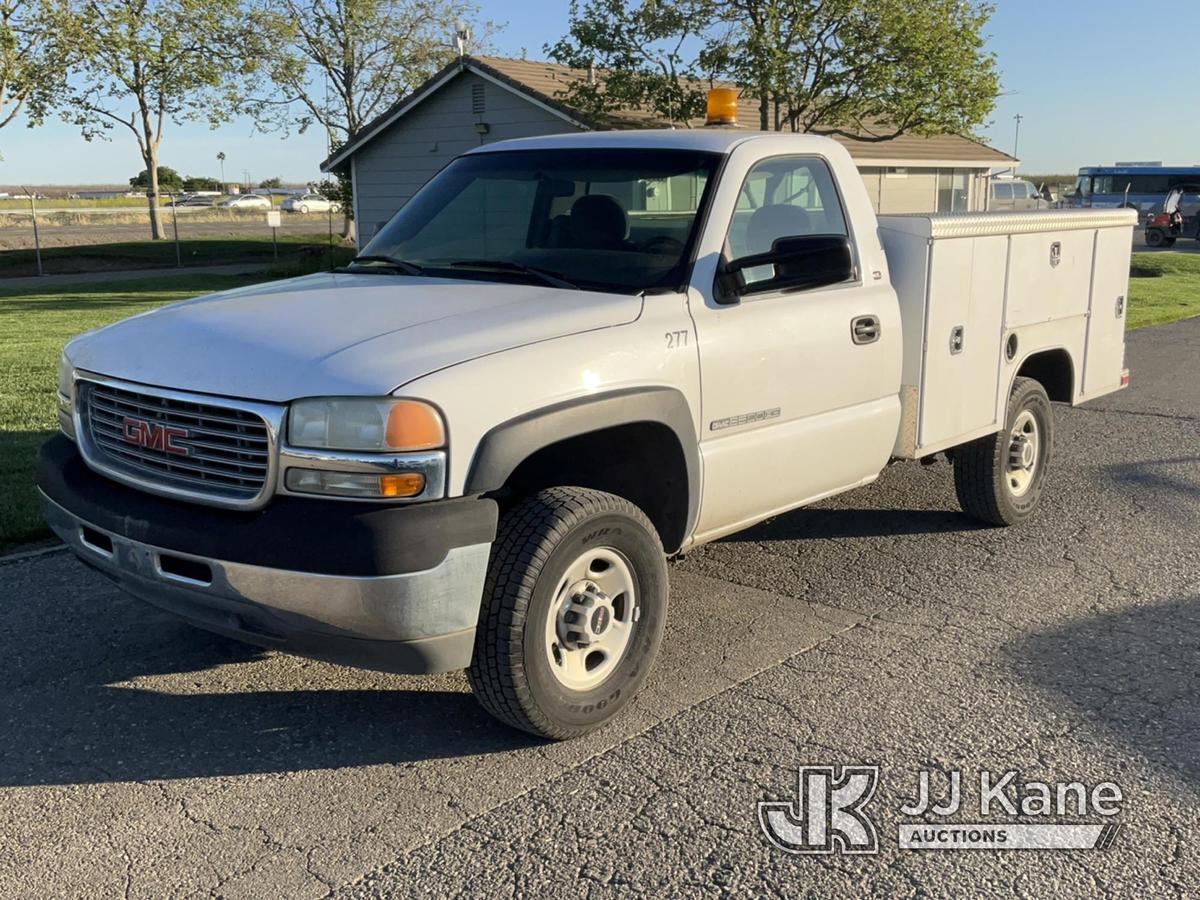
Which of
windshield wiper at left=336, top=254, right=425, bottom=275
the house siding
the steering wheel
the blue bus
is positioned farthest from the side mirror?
the blue bus

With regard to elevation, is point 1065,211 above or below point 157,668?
above

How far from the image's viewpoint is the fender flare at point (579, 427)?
11.0 feet

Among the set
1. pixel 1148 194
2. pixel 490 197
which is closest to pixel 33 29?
pixel 490 197

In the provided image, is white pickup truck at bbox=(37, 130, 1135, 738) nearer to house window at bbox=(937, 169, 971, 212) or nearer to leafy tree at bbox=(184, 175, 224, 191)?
house window at bbox=(937, 169, 971, 212)

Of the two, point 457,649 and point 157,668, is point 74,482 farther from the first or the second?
point 457,649

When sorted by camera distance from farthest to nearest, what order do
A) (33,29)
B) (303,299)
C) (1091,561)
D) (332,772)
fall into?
(33,29)
(1091,561)
(303,299)
(332,772)

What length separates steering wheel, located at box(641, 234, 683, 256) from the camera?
4234mm

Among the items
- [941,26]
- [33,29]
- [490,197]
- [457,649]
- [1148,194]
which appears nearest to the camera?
[457,649]

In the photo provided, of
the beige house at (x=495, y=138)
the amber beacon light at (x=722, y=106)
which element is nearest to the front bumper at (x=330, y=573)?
the amber beacon light at (x=722, y=106)

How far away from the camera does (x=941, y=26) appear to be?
17.3 m

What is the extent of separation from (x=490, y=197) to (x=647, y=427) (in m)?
1.55

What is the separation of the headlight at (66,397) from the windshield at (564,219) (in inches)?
53.0

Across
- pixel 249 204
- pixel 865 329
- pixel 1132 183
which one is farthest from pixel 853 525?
pixel 249 204

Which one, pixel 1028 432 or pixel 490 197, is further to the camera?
pixel 1028 432
